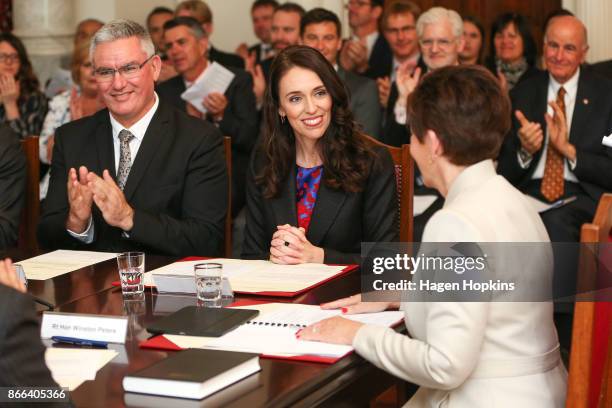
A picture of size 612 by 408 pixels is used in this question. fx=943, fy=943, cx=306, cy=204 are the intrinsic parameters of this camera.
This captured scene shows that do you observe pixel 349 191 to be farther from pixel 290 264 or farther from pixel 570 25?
pixel 570 25

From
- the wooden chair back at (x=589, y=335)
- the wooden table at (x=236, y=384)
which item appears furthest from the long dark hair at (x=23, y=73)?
the wooden chair back at (x=589, y=335)

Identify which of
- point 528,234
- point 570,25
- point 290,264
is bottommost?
point 290,264

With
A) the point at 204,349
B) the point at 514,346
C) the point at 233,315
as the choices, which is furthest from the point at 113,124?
the point at 514,346

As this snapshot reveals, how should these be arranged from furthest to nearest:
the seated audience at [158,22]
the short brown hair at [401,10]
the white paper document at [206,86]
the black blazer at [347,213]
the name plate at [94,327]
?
the seated audience at [158,22]
the short brown hair at [401,10]
the white paper document at [206,86]
the black blazer at [347,213]
the name plate at [94,327]

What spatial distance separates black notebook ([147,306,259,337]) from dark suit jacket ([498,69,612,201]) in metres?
2.83

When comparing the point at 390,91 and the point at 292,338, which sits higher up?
the point at 390,91

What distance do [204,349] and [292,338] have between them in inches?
8.7

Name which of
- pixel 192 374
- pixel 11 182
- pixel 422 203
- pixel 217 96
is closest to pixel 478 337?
pixel 192 374

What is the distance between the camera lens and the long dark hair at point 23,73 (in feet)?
19.1

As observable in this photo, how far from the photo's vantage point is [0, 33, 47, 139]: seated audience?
5668 millimetres

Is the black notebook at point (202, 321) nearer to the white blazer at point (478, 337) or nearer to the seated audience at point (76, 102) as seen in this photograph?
the white blazer at point (478, 337)

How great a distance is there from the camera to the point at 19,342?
140 cm

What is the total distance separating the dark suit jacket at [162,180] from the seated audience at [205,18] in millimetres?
3272

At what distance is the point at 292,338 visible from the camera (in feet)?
6.79
